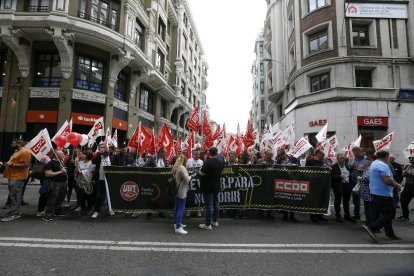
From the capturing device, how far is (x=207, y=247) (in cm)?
502

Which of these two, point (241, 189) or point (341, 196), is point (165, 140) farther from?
point (341, 196)

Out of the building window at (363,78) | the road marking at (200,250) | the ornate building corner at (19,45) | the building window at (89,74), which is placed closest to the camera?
the road marking at (200,250)

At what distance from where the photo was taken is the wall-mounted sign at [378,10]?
17.8 metres

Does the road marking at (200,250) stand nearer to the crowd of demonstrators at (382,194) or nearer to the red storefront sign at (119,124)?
the crowd of demonstrators at (382,194)

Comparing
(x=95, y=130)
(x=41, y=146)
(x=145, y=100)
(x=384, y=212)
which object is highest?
(x=145, y=100)

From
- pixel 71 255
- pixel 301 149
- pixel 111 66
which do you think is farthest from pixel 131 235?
pixel 111 66

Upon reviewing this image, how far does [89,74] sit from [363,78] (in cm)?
1951

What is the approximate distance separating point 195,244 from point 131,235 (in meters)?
1.42

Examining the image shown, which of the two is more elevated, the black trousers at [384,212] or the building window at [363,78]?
the building window at [363,78]

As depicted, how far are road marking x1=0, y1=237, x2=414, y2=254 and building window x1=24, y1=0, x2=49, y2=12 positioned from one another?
17.5 metres

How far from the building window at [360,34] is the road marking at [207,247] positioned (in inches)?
749

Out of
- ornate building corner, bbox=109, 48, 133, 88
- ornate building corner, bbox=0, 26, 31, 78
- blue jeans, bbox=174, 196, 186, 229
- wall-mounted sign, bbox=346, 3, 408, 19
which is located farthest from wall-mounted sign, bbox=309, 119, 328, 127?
ornate building corner, bbox=0, 26, 31, 78

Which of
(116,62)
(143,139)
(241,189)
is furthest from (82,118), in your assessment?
(241,189)

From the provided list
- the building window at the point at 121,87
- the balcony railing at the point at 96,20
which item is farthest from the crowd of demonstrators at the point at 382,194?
the building window at the point at 121,87
